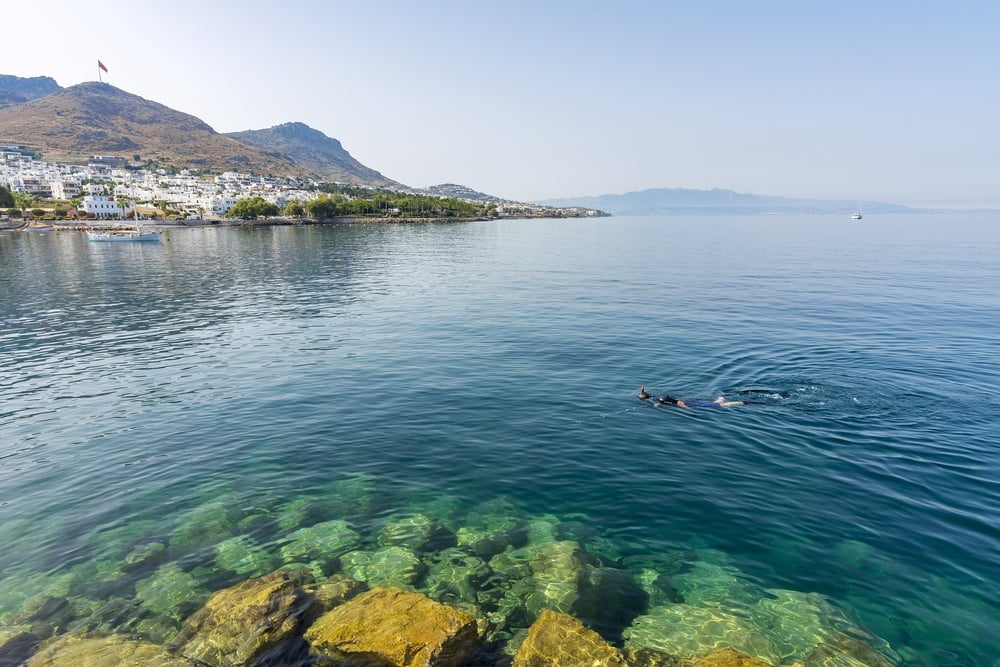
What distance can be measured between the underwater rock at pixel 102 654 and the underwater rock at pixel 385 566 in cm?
449

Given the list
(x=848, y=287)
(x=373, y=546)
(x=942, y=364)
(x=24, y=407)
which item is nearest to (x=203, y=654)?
(x=373, y=546)

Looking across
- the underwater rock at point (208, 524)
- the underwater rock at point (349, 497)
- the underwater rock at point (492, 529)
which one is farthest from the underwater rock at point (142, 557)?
the underwater rock at point (492, 529)

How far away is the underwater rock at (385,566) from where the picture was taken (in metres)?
13.9

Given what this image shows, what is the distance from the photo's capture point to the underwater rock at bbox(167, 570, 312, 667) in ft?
36.4

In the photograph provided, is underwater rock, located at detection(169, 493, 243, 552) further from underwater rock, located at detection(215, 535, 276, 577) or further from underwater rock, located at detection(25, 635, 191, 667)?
underwater rock, located at detection(25, 635, 191, 667)

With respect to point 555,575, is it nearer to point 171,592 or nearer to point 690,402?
point 171,592

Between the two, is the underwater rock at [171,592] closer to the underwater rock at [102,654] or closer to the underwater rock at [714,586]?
the underwater rock at [102,654]

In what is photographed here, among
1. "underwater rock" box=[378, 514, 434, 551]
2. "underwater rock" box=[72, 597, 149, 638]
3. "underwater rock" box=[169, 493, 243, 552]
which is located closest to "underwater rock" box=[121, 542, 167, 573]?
"underwater rock" box=[169, 493, 243, 552]

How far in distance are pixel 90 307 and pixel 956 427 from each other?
6959cm

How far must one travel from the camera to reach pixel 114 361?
33.5 meters

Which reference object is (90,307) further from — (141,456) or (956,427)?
(956,427)

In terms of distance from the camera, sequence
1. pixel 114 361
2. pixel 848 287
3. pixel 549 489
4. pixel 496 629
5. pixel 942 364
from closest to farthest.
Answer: pixel 496 629, pixel 549 489, pixel 942 364, pixel 114 361, pixel 848 287

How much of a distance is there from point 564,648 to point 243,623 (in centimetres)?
768

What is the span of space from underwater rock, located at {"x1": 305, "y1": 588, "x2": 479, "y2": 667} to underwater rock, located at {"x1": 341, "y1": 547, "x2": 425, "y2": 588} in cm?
162
